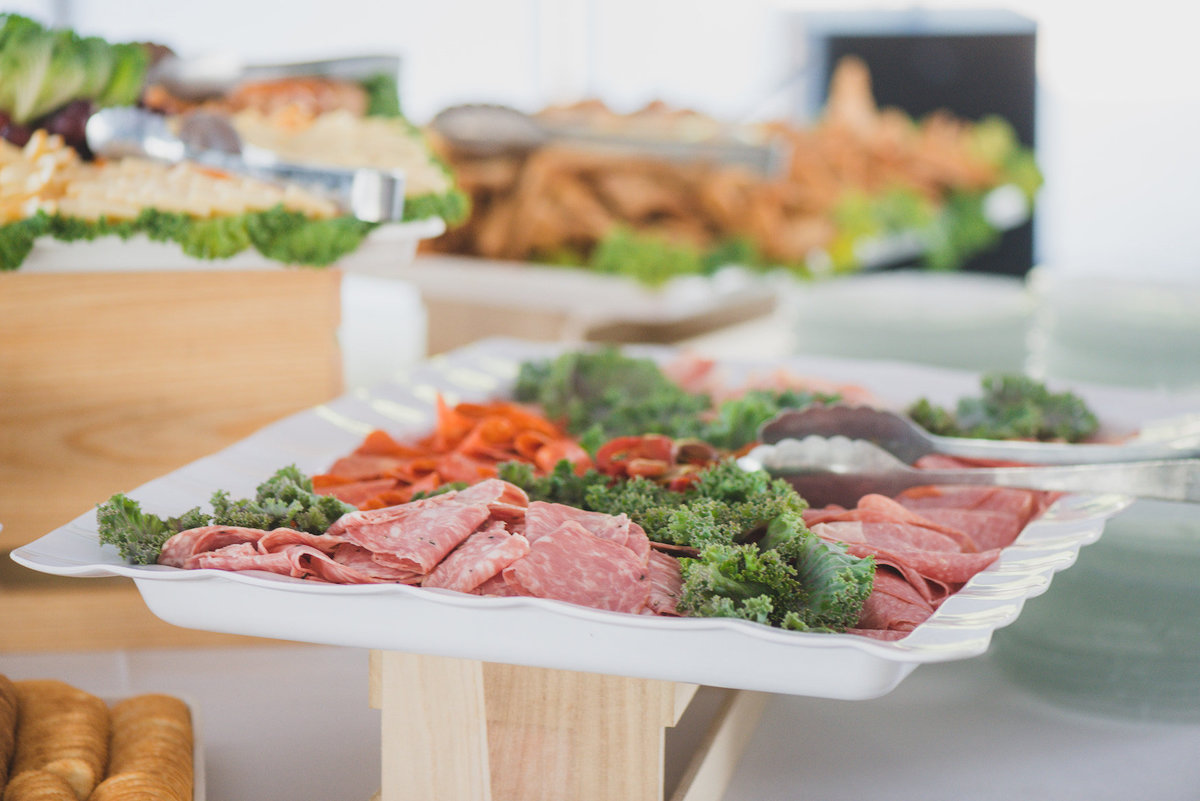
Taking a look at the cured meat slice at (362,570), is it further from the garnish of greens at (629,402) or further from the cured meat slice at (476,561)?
the garnish of greens at (629,402)

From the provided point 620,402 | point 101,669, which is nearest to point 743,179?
point 620,402

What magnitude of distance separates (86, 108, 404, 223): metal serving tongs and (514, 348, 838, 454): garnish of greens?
0.31 meters

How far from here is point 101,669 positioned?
139cm

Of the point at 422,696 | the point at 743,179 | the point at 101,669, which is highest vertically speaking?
the point at 743,179

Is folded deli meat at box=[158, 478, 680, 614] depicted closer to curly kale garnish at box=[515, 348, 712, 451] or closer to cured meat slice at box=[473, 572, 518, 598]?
cured meat slice at box=[473, 572, 518, 598]

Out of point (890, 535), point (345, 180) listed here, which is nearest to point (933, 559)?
point (890, 535)

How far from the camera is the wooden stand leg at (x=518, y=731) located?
94 cm

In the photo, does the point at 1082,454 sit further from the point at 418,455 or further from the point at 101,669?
the point at 101,669

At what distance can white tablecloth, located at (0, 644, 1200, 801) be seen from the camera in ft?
3.58

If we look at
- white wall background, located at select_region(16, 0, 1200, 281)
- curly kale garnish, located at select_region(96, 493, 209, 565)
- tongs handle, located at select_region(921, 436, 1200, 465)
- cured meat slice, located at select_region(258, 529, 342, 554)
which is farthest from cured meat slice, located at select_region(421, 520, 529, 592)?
white wall background, located at select_region(16, 0, 1200, 281)

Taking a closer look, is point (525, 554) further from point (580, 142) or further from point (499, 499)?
point (580, 142)

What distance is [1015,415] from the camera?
1.46m

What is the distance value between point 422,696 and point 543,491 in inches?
9.9

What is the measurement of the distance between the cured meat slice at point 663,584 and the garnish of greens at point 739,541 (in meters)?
0.01
